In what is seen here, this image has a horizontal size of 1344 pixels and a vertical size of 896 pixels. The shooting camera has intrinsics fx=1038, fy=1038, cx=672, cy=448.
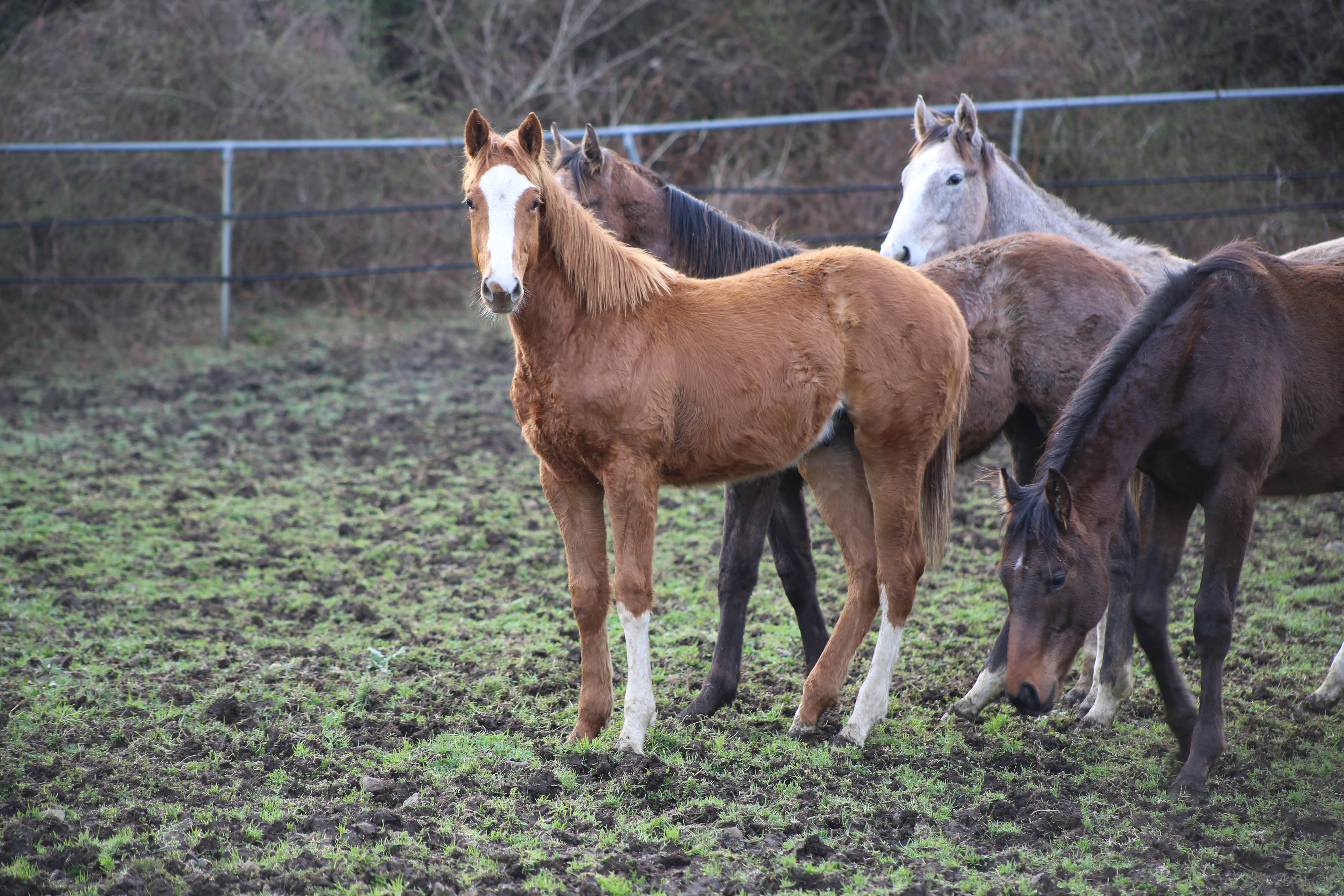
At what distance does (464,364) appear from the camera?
10141 mm

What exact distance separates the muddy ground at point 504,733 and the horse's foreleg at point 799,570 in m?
0.23

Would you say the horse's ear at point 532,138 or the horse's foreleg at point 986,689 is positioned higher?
the horse's ear at point 532,138

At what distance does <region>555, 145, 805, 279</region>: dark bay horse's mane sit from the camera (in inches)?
170

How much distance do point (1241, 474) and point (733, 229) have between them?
2.12 meters

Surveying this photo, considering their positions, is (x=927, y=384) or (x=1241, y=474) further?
(x=927, y=384)

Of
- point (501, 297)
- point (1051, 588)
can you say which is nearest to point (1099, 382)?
point (1051, 588)

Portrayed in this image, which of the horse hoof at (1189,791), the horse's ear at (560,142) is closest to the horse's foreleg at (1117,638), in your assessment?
the horse hoof at (1189,791)

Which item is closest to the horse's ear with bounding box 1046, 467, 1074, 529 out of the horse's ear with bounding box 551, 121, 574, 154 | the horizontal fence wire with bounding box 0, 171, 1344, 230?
the horse's ear with bounding box 551, 121, 574, 154

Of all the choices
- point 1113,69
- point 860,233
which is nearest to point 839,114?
point 860,233

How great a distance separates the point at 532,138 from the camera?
3.18 metres

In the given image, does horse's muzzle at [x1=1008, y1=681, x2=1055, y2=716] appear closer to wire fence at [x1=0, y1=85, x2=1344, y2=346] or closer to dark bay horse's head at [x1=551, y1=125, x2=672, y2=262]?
dark bay horse's head at [x1=551, y1=125, x2=672, y2=262]

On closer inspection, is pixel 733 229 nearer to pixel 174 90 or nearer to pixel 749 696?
pixel 749 696

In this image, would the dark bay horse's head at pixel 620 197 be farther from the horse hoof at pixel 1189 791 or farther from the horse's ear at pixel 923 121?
the horse hoof at pixel 1189 791

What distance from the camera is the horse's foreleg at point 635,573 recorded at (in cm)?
328
